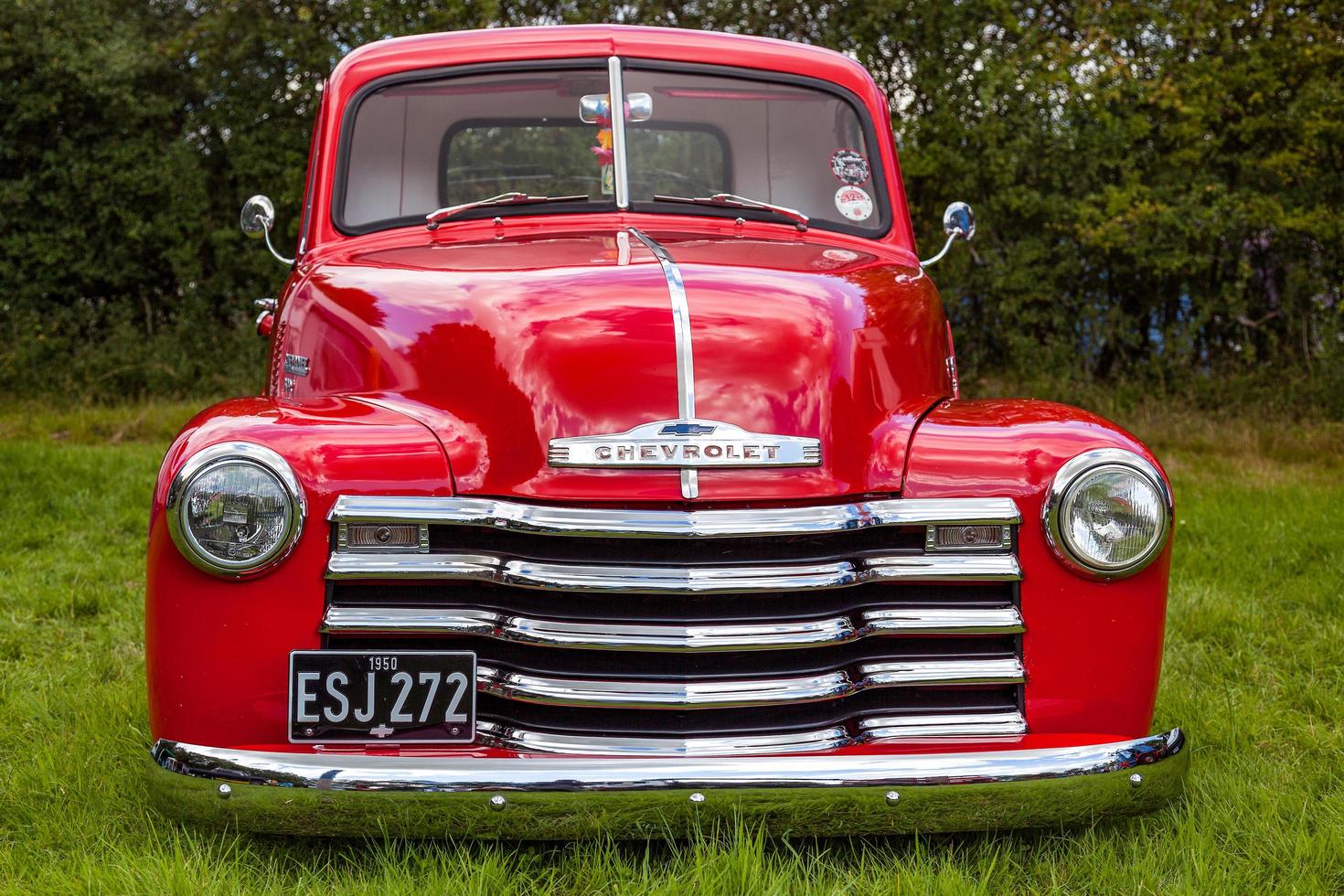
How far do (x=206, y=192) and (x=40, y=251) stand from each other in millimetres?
1288

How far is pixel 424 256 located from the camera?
2.93m

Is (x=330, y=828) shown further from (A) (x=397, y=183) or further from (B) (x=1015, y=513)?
(A) (x=397, y=183)

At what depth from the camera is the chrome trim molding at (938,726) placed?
7.45 ft

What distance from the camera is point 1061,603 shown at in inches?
91.4

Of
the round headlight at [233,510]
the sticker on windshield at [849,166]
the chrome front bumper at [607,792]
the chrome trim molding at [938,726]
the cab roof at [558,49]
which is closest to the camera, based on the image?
the chrome front bumper at [607,792]

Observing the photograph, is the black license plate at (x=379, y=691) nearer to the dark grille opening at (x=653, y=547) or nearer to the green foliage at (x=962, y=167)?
the dark grille opening at (x=653, y=547)

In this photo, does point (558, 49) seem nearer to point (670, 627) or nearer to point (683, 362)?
point (683, 362)

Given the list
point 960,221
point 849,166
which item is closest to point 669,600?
point 849,166

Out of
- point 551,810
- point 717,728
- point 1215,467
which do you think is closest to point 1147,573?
point 717,728

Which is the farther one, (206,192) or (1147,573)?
(206,192)

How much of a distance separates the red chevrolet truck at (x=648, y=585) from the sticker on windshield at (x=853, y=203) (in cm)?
95

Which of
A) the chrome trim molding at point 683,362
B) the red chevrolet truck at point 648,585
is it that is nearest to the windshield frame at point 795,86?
the red chevrolet truck at point 648,585

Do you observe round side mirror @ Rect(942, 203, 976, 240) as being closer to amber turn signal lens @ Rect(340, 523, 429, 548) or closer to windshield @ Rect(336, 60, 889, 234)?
windshield @ Rect(336, 60, 889, 234)

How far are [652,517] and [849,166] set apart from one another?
1757mm
